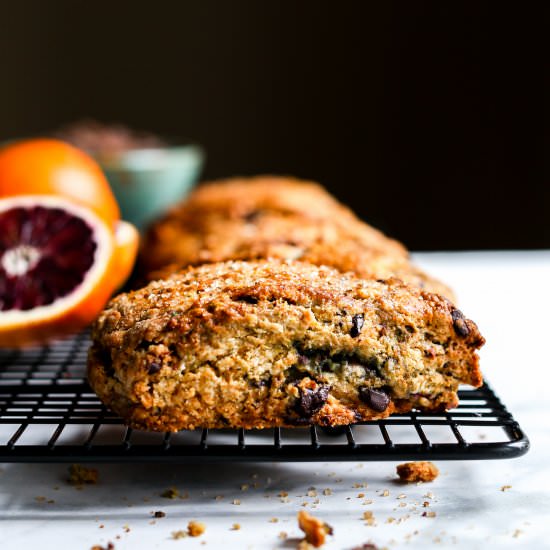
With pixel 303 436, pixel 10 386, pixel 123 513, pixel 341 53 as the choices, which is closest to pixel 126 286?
pixel 10 386

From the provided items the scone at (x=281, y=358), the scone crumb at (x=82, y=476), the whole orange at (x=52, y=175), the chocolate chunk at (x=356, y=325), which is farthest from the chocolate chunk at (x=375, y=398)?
the whole orange at (x=52, y=175)

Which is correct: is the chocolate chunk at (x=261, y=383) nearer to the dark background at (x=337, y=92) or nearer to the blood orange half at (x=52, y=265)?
the blood orange half at (x=52, y=265)

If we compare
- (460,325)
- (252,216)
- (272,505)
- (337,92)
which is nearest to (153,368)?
(272,505)

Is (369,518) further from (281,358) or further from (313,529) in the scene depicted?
(281,358)

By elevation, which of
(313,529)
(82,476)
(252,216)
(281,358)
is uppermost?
(252,216)

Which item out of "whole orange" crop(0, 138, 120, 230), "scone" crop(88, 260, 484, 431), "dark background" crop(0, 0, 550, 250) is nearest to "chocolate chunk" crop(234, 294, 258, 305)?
"scone" crop(88, 260, 484, 431)

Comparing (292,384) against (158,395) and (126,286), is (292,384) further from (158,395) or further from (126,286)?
(126,286)

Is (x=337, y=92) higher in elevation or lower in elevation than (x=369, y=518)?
higher

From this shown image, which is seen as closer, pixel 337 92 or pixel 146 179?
pixel 146 179
